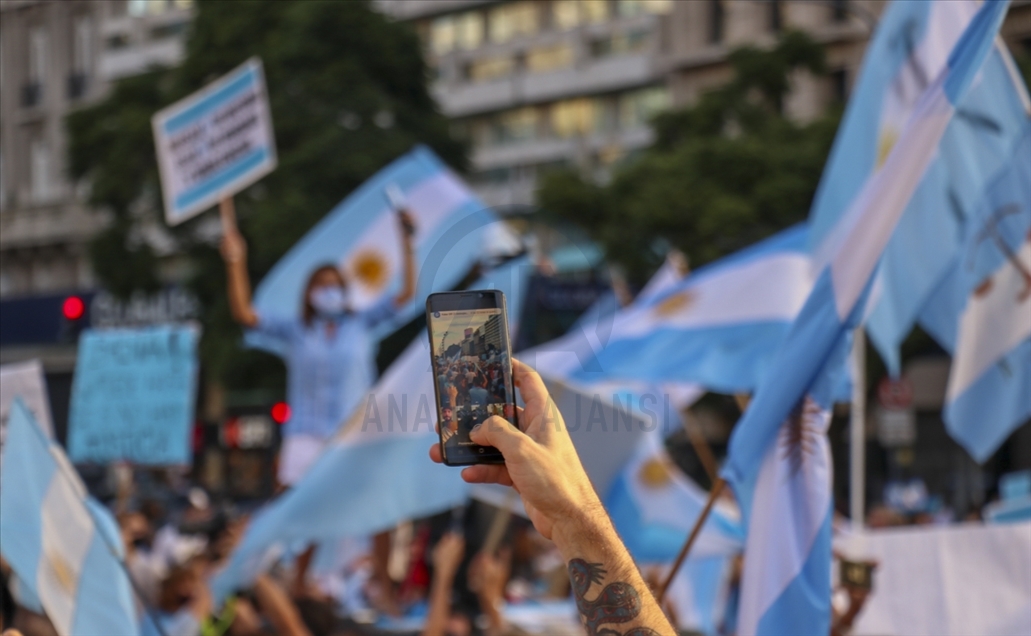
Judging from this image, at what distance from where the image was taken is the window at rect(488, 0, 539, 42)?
44.8 metres

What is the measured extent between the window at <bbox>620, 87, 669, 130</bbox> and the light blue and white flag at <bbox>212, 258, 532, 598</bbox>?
36544 millimetres

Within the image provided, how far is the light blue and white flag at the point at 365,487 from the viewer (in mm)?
5641

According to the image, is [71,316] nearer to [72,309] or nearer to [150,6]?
[72,309]

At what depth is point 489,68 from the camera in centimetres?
4553

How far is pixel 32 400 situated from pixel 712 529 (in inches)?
117

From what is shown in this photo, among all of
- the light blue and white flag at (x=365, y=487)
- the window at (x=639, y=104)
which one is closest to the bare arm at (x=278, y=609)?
the light blue and white flag at (x=365, y=487)

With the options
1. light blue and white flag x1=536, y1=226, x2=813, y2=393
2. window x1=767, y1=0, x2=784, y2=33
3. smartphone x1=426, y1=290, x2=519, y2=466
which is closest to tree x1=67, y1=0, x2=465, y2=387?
window x1=767, y1=0, x2=784, y2=33

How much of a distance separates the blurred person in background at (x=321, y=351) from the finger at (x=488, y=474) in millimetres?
5285

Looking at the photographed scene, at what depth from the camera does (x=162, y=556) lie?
898 centimetres

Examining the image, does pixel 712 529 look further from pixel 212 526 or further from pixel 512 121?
pixel 512 121

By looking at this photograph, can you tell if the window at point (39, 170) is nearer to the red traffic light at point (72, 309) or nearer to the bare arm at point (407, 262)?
the red traffic light at point (72, 309)

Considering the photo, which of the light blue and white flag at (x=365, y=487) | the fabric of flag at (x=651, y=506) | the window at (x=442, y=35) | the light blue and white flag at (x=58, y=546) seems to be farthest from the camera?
the window at (x=442, y=35)

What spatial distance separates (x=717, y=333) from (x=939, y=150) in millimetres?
1716

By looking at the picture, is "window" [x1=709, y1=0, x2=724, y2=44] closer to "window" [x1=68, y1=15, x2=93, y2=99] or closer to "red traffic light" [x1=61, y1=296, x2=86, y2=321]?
"window" [x1=68, y1=15, x2=93, y2=99]
